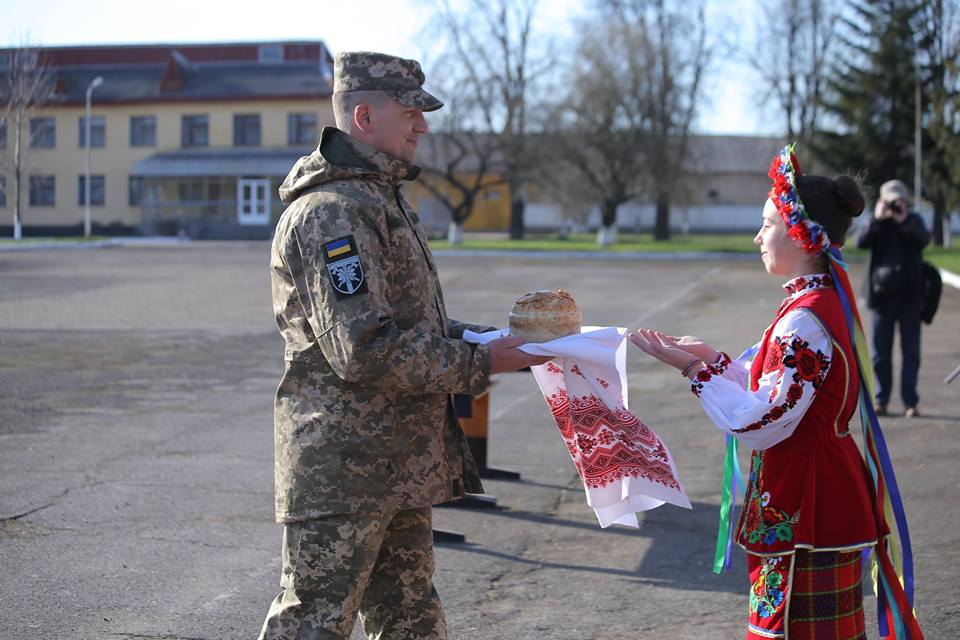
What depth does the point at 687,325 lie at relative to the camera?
1822cm

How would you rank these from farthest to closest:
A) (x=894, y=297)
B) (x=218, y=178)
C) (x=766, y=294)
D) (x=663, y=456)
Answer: (x=218, y=178)
(x=766, y=294)
(x=894, y=297)
(x=663, y=456)

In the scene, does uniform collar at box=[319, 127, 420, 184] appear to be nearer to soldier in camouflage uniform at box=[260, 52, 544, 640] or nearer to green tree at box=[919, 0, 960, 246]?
soldier in camouflage uniform at box=[260, 52, 544, 640]

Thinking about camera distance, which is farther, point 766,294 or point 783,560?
point 766,294

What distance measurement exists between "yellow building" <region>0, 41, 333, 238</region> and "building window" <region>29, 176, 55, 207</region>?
0.06 m

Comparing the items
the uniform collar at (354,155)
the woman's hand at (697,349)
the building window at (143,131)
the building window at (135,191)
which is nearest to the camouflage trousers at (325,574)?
the uniform collar at (354,155)

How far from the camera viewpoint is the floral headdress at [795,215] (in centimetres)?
344

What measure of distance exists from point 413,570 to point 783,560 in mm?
1172

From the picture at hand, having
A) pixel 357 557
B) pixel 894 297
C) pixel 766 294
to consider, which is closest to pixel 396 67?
pixel 357 557

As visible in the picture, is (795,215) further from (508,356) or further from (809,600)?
(809,600)

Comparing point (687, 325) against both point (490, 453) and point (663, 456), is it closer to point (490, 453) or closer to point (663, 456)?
point (490, 453)

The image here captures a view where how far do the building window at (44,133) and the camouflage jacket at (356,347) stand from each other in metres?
59.2

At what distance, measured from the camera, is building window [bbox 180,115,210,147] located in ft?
211

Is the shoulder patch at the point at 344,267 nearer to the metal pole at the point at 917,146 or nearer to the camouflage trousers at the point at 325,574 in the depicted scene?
the camouflage trousers at the point at 325,574

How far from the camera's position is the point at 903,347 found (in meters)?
10.1
